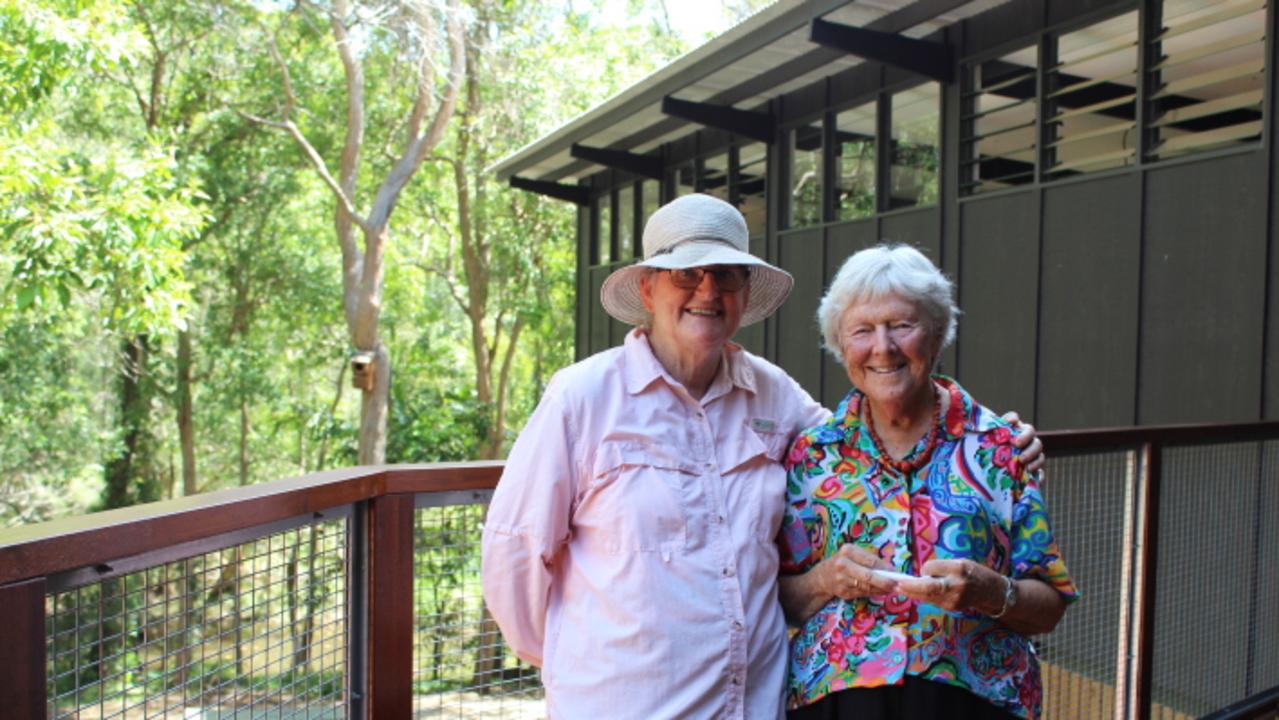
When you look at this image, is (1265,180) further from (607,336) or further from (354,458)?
(354,458)

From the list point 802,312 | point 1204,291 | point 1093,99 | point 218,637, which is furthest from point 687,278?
point 802,312

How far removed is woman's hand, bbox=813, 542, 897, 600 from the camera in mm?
2133

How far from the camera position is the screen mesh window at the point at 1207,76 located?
7.18m

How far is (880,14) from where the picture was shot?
30.4 ft

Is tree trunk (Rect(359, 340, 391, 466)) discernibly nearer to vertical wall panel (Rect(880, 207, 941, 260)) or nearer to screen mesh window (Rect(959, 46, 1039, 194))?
vertical wall panel (Rect(880, 207, 941, 260))

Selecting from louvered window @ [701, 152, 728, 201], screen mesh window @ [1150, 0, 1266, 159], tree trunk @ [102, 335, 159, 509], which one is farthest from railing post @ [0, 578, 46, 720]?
tree trunk @ [102, 335, 159, 509]

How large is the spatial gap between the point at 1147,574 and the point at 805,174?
8840 mm

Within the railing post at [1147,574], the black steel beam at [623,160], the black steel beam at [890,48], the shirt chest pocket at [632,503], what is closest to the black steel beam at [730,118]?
the black steel beam at [623,160]

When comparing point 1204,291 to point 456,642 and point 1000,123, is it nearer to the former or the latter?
point 1000,123

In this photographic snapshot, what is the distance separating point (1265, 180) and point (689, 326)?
19.9ft

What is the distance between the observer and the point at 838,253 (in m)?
11.2

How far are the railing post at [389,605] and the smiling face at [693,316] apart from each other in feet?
2.43

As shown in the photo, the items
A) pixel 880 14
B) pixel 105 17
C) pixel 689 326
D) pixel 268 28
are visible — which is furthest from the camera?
pixel 268 28

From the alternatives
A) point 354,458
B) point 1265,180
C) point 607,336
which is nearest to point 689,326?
point 1265,180
